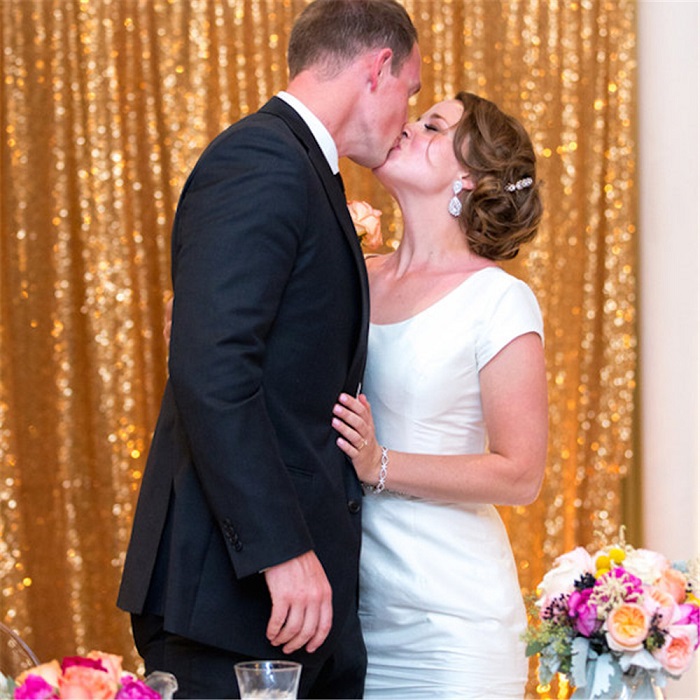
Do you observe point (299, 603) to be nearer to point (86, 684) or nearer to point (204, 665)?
point (204, 665)

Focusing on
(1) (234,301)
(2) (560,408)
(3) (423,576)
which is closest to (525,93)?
(2) (560,408)

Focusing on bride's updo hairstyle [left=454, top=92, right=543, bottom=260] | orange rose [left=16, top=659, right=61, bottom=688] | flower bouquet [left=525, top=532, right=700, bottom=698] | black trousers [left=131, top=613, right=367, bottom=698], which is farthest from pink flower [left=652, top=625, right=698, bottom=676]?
bride's updo hairstyle [left=454, top=92, right=543, bottom=260]

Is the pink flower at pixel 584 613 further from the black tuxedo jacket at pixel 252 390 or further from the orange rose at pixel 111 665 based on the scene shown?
the orange rose at pixel 111 665

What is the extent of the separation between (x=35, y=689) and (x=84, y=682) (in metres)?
0.06

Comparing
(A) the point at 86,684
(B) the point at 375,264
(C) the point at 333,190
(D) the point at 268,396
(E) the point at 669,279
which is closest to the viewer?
(A) the point at 86,684

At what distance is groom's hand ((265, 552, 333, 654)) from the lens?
1.95m

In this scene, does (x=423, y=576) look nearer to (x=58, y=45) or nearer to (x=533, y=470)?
(x=533, y=470)

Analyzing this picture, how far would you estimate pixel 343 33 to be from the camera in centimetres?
234

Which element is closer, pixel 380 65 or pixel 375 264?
pixel 380 65

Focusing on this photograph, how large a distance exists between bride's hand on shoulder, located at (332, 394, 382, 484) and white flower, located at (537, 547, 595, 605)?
0.49 m

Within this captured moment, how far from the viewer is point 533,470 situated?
2525 mm

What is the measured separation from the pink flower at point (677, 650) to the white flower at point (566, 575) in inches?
6.5

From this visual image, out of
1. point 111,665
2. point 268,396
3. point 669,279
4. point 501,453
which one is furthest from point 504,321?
point 669,279

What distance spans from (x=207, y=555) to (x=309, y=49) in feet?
3.36
